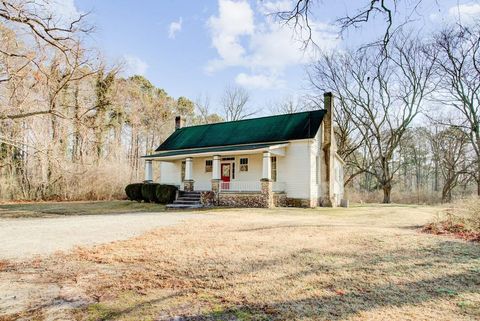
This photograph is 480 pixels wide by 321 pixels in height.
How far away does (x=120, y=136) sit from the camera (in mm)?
29062

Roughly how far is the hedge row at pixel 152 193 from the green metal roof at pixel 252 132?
466cm

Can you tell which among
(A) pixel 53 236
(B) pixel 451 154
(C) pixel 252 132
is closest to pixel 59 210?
(A) pixel 53 236

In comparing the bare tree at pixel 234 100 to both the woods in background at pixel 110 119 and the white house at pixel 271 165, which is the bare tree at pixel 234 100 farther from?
the white house at pixel 271 165

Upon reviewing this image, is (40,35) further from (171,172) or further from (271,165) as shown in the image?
(171,172)

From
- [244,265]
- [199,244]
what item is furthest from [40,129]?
[244,265]

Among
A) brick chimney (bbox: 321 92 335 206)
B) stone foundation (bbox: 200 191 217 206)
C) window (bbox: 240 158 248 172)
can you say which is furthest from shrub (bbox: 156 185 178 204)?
brick chimney (bbox: 321 92 335 206)

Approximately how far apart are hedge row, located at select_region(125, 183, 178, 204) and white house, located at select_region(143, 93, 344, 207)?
762 mm

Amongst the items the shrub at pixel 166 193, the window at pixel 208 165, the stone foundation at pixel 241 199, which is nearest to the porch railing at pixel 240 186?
the stone foundation at pixel 241 199

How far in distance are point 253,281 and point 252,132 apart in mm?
17155

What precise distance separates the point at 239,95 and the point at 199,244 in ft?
111

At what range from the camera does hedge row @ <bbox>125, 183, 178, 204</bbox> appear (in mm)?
18797

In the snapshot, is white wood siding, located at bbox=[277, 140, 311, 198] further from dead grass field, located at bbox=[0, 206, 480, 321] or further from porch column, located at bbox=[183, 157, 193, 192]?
dead grass field, located at bbox=[0, 206, 480, 321]

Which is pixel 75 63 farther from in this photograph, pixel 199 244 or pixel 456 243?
pixel 456 243

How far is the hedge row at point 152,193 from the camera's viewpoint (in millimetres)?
18797
